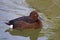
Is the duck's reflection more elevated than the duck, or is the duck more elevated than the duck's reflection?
the duck

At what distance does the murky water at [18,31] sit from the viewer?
7.45 metres

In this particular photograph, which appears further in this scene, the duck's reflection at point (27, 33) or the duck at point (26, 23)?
the duck at point (26, 23)

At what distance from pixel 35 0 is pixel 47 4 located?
0.78m

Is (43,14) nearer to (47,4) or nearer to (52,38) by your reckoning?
(47,4)

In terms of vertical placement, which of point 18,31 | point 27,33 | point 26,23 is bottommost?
point 27,33

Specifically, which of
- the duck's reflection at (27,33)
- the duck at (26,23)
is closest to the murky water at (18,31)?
the duck's reflection at (27,33)

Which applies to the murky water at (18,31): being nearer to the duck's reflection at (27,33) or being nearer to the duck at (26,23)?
the duck's reflection at (27,33)

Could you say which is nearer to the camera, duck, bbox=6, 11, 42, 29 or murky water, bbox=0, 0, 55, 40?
murky water, bbox=0, 0, 55, 40

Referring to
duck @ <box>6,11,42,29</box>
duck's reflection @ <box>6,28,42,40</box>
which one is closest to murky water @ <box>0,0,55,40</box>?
duck's reflection @ <box>6,28,42,40</box>

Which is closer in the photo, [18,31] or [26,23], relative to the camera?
[18,31]

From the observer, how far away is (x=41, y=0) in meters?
11.6

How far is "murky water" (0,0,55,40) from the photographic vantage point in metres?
7.45

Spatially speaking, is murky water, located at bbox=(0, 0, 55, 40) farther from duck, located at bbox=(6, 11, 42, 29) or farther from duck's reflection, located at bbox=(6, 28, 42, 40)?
duck, located at bbox=(6, 11, 42, 29)

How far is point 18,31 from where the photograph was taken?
789cm
